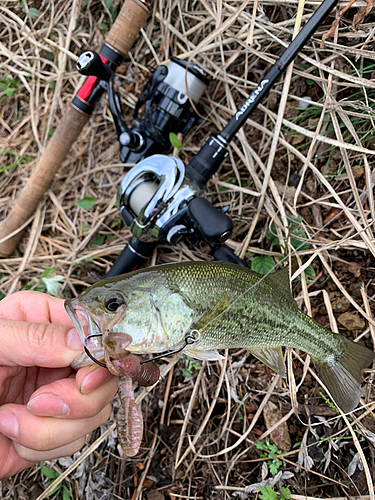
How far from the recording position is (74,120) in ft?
11.3

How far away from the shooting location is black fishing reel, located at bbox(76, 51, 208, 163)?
2.91 metres

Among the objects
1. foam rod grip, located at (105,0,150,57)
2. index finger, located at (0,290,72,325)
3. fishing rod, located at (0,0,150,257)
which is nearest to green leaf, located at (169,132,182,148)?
fishing rod, located at (0,0,150,257)

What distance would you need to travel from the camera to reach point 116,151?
12.4ft

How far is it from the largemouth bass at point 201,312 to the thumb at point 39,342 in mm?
195

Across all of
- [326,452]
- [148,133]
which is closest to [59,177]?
[148,133]

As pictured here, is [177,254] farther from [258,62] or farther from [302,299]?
[258,62]

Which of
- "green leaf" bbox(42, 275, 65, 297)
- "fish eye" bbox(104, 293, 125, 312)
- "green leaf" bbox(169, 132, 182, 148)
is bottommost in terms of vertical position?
"green leaf" bbox(42, 275, 65, 297)

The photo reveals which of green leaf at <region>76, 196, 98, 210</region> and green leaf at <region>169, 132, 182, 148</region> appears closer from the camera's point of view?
green leaf at <region>169, 132, 182, 148</region>

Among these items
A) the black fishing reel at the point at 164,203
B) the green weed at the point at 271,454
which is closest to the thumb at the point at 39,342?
the black fishing reel at the point at 164,203

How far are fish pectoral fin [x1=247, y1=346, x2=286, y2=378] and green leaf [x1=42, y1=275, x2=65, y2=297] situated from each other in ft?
7.23

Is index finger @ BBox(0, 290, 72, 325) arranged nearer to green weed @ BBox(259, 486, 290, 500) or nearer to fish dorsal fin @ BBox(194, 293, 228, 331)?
fish dorsal fin @ BBox(194, 293, 228, 331)

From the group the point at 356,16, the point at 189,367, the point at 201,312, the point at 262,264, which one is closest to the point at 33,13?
the point at 356,16

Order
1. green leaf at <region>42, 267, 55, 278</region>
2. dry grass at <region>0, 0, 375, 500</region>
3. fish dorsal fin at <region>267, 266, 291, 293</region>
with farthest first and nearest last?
green leaf at <region>42, 267, 55, 278</region> < dry grass at <region>0, 0, 375, 500</region> < fish dorsal fin at <region>267, 266, 291, 293</region>

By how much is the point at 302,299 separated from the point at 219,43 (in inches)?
94.2
